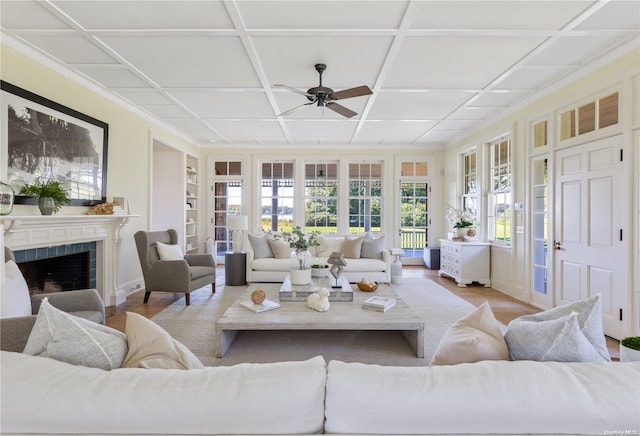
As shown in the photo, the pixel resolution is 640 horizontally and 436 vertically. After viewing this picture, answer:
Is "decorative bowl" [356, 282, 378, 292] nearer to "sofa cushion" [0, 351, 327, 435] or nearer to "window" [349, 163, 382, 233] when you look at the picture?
"sofa cushion" [0, 351, 327, 435]

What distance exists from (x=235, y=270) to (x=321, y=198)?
9.41ft

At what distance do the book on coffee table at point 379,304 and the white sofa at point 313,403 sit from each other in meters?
1.99

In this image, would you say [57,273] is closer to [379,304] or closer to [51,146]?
[51,146]

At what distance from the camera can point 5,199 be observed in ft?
8.04

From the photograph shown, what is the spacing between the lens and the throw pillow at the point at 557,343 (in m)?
1.08

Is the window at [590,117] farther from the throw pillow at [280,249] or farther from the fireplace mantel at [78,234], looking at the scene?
the fireplace mantel at [78,234]

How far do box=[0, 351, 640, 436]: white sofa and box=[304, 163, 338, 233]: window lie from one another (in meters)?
6.53

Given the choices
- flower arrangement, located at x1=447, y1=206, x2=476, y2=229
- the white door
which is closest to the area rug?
the white door

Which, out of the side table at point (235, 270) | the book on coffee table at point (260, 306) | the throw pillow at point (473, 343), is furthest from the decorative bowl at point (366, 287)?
the side table at point (235, 270)

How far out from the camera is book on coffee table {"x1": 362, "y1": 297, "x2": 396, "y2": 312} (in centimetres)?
284

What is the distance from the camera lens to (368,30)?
264 cm

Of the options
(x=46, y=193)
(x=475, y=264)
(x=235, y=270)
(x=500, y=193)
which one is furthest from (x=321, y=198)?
(x=46, y=193)

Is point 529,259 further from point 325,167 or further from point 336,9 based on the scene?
point 325,167

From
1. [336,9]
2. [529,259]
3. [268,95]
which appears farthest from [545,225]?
[268,95]
